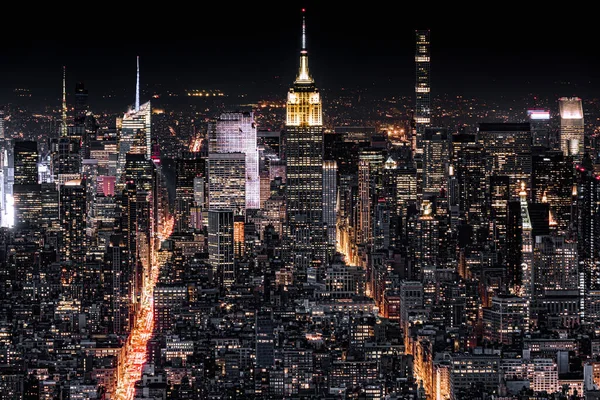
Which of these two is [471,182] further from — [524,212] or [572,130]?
[524,212]

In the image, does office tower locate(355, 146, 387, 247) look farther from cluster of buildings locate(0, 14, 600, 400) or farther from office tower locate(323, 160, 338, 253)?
office tower locate(323, 160, 338, 253)

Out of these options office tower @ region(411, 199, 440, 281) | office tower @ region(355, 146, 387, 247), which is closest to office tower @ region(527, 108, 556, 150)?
office tower @ region(411, 199, 440, 281)

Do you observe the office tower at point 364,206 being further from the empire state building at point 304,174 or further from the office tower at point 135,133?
the office tower at point 135,133

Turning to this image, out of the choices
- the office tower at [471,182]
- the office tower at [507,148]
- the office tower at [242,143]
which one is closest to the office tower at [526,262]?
the office tower at [471,182]

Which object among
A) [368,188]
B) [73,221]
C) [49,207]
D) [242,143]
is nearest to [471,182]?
[368,188]

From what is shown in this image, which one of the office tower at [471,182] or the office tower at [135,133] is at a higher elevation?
the office tower at [135,133]
